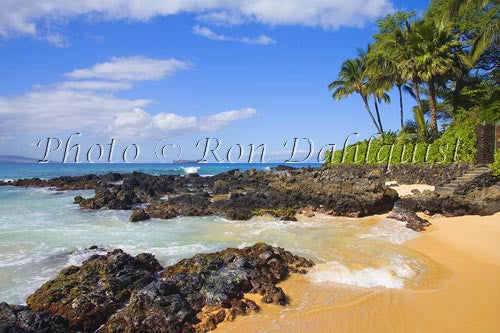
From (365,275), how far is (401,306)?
1.42 metres

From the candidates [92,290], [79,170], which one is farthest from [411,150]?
[79,170]

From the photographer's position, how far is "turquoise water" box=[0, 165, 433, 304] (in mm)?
7746

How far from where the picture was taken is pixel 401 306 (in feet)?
20.2

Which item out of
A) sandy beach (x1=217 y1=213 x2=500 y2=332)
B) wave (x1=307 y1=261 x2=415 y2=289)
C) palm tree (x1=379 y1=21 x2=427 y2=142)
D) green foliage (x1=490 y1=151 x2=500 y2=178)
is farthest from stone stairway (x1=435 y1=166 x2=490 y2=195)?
wave (x1=307 y1=261 x2=415 y2=289)

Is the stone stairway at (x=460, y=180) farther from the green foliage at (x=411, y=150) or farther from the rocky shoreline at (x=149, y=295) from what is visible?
the rocky shoreline at (x=149, y=295)

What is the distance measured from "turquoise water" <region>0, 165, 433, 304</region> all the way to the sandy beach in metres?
0.45

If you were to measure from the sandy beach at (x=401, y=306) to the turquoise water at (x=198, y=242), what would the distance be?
0.45m

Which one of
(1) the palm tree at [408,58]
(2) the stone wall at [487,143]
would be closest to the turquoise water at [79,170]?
(1) the palm tree at [408,58]

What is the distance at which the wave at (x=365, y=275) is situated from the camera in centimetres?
725

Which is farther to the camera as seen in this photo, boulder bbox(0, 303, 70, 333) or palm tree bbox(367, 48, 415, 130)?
palm tree bbox(367, 48, 415, 130)

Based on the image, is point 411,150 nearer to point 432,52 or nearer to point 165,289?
point 432,52

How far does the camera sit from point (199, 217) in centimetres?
1584

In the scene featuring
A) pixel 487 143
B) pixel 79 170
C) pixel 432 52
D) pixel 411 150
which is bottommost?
pixel 79 170

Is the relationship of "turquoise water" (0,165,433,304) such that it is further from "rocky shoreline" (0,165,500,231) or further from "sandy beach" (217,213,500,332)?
"rocky shoreline" (0,165,500,231)
